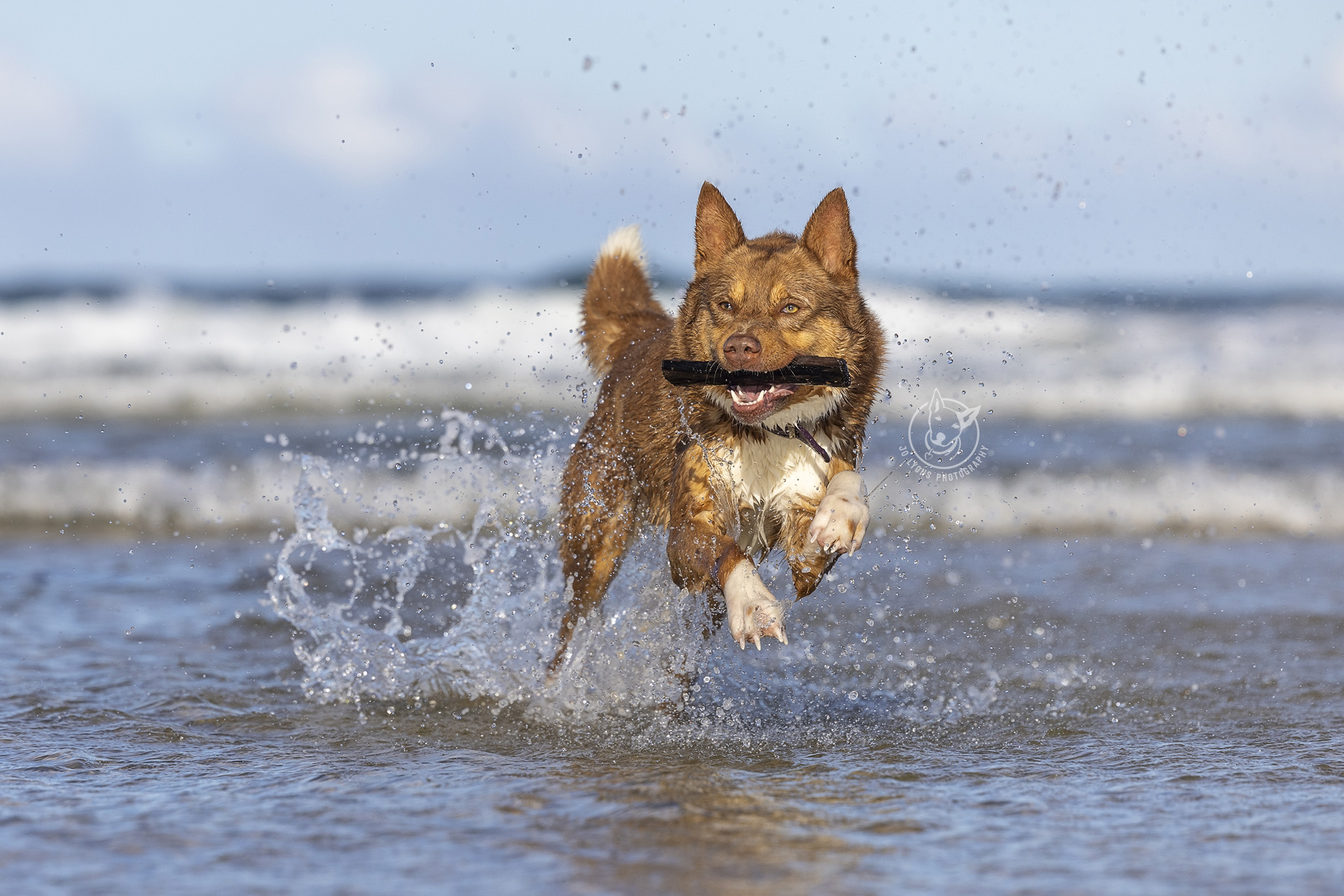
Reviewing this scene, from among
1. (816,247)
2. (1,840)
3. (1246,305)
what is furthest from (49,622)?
(1246,305)

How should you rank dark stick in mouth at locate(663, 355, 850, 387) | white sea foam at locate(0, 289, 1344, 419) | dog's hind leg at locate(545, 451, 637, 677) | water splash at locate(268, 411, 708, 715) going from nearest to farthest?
dark stick in mouth at locate(663, 355, 850, 387) → water splash at locate(268, 411, 708, 715) → dog's hind leg at locate(545, 451, 637, 677) → white sea foam at locate(0, 289, 1344, 419)

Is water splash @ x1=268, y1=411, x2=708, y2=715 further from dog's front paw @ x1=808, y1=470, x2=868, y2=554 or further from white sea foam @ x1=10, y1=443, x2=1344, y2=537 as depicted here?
white sea foam @ x1=10, y1=443, x2=1344, y2=537

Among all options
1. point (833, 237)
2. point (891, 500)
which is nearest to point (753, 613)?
point (833, 237)

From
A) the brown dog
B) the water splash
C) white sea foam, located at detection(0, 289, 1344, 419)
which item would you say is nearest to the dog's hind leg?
the water splash

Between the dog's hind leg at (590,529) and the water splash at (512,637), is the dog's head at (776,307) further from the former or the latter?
the water splash at (512,637)

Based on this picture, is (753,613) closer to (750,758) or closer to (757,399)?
(750,758)

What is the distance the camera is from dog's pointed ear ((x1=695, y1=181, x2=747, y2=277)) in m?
4.69

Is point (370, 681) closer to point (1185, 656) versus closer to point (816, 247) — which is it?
point (816, 247)

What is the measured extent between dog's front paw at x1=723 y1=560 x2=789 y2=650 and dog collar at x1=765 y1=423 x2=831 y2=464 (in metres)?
0.63

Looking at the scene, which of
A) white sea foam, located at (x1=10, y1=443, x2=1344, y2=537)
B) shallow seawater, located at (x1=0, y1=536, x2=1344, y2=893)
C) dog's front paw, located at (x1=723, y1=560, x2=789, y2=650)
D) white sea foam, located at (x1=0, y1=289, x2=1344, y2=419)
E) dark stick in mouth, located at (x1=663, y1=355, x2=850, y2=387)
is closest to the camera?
shallow seawater, located at (x1=0, y1=536, x2=1344, y2=893)

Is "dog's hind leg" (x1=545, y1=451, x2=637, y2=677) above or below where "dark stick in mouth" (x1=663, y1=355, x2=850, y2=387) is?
below

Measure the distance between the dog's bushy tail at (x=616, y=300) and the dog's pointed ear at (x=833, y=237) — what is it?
1176 millimetres

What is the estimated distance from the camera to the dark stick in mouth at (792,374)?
4270 mm

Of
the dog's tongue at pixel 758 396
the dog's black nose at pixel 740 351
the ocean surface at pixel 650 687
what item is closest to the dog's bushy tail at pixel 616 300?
the ocean surface at pixel 650 687
